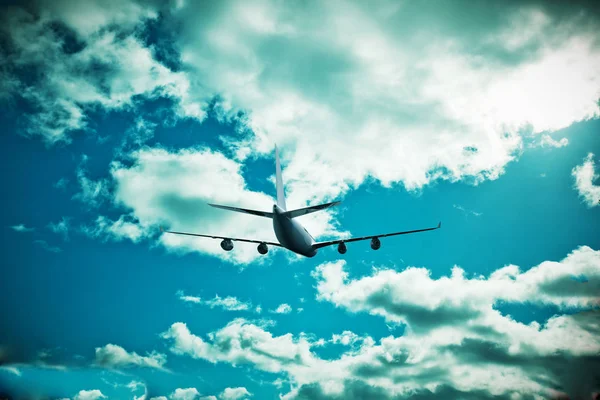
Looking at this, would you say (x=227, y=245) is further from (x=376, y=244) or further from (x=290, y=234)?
(x=376, y=244)

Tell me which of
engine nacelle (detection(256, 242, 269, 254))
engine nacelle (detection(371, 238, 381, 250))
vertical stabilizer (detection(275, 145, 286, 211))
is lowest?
engine nacelle (detection(371, 238, 381, 250))

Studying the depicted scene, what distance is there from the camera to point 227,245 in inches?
2063

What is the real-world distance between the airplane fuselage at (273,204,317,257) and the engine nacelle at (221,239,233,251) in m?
7.32

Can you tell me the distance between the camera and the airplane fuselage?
4634 cm

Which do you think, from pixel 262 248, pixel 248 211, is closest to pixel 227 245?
pixel 262 248

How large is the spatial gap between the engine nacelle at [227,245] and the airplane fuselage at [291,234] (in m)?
7.32

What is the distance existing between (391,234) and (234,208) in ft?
67.9

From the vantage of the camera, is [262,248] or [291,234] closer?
[291,234]

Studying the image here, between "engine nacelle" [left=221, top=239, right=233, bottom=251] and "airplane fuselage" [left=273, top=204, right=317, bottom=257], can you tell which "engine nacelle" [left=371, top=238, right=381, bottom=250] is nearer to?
"airplane fuselage" [left=273, top=204, right=317, bottom=257]

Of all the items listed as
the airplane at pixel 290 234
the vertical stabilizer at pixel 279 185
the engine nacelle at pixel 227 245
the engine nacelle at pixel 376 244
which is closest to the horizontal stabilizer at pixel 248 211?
the airplane at pixel 290 234

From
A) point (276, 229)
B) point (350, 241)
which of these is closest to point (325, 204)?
point (276, 229)

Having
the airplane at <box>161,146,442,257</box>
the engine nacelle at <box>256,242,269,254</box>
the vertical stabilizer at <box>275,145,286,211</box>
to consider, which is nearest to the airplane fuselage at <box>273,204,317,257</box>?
the airplane at <box>161,146,442,257</box>

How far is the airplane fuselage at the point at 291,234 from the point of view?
152 ft

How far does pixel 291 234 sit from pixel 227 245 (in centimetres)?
981
